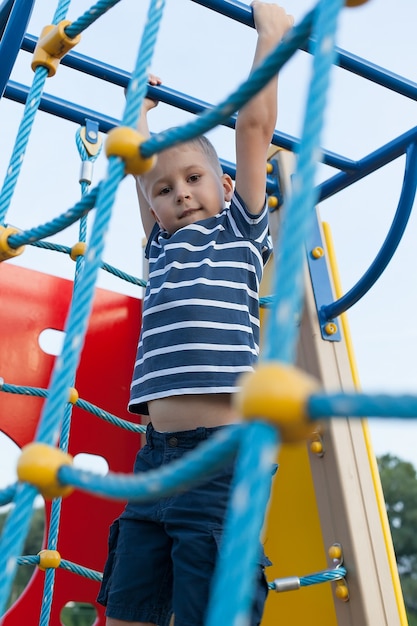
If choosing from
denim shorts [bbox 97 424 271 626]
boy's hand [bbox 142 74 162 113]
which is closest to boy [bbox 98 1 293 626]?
denim shorts [bbox 97 424 271 626]

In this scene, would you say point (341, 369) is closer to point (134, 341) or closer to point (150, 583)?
point (134, 341)

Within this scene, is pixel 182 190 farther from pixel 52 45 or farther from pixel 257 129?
pixel 52 45

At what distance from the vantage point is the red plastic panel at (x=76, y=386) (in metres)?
1.41

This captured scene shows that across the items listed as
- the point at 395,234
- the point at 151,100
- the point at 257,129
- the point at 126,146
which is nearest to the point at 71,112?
the point at 151,100

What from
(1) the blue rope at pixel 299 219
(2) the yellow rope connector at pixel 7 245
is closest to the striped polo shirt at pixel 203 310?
(2) the yellow rope connector at pixel 7 245

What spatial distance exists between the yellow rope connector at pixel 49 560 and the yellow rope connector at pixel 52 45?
74 cm

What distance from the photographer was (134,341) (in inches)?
66.2

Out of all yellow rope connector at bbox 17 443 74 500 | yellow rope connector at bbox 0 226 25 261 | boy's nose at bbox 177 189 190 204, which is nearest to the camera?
yellow rope connector at bbox 17 443 74 500

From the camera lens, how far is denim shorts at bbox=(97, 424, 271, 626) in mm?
864

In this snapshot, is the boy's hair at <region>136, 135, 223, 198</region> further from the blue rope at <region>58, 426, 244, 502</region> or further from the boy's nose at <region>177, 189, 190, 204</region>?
the blue rope at <region>58, 426, 244, 502</region>

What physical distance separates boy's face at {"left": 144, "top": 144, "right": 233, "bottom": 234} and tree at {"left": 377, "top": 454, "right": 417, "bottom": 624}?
11.0 metres

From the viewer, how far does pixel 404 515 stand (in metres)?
12.0

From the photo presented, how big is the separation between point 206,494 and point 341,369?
1.92 ft

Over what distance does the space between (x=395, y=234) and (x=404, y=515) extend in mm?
11464
